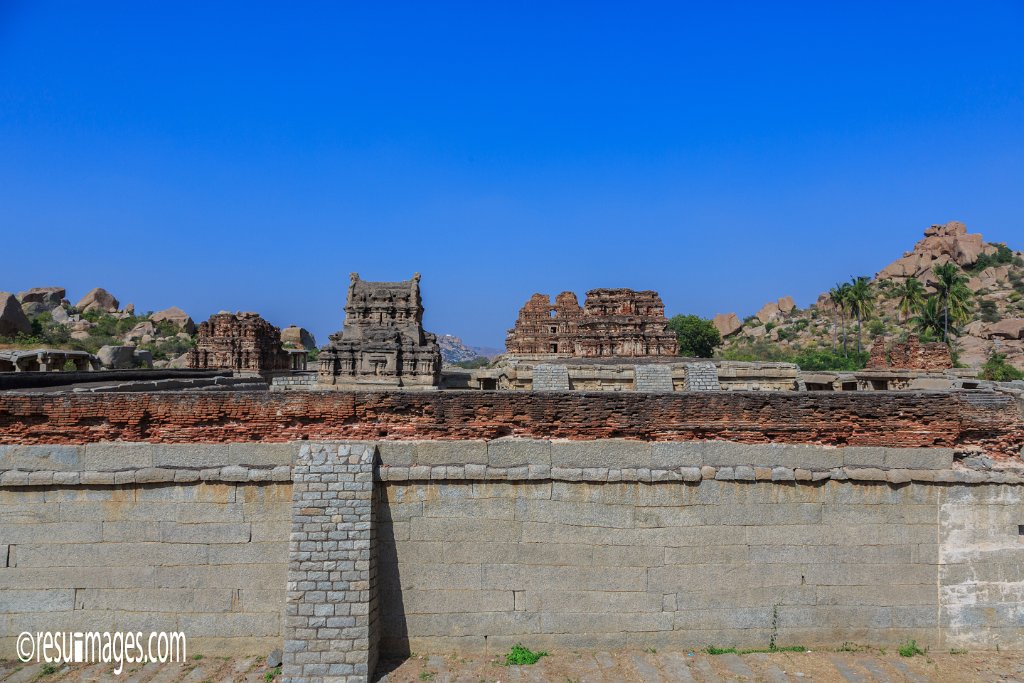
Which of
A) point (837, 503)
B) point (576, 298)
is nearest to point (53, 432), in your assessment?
point (837, 503)

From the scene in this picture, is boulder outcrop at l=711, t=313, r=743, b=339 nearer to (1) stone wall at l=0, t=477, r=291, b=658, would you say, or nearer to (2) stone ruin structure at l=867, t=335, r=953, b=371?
(2) stone ruin structure at l=867, t=335, r=953, b=371

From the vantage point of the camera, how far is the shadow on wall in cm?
732

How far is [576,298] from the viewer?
124ft

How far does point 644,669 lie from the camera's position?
697 cm

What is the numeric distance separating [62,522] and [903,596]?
10.5 metres

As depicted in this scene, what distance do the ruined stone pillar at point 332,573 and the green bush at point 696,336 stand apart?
63.2 metres

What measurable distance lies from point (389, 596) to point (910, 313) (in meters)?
74.7

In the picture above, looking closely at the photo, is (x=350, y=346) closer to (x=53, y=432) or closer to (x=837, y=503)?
(x=53, y=432)

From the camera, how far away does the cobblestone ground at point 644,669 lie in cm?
683

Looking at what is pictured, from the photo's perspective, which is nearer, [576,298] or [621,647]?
[621,647]

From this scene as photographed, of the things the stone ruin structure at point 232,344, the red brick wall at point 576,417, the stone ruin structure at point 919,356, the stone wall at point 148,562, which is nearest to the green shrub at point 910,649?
the red brick wall at point 576,417
